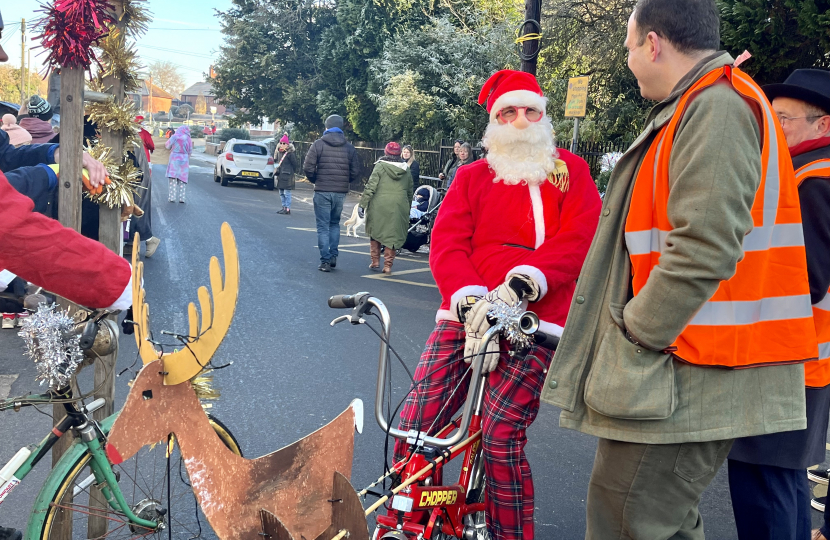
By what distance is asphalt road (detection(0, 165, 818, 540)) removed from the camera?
4016 millimetres

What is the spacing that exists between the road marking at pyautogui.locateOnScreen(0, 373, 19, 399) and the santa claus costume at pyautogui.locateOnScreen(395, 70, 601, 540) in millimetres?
3394

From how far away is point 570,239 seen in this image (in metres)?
2.93

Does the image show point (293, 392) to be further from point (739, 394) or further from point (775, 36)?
point (775, 36)

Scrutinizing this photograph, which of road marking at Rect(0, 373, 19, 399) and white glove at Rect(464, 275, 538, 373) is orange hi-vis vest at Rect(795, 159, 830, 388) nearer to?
white glove at Rect(464, 275, 538, 373)


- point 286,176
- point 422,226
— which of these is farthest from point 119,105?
point 286,176

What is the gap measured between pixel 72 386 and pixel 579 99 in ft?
27.6

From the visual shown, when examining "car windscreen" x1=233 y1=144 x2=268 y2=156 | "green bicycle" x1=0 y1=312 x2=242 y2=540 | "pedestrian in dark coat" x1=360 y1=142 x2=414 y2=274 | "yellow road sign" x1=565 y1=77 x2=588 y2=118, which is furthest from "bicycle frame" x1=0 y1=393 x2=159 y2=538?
"car windscreen" x1=233 y1=144 x2=268 y2=156

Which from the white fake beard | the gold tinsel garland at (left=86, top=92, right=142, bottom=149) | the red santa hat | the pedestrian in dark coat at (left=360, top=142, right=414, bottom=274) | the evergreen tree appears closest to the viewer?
the gold tinsel garland at (left=86, top=92, right=142, bottom=149)

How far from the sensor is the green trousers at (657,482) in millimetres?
1997

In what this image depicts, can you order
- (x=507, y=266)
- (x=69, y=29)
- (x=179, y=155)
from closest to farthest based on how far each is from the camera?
(x=69, y=29) < (x=507, y=266) < (x=179, y=155)

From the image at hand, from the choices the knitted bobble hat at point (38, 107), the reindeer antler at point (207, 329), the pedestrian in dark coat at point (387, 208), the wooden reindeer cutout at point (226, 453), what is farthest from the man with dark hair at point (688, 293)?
the pedestrian in dark coat at point (387, 208)

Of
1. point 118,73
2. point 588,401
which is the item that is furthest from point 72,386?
point 588,401

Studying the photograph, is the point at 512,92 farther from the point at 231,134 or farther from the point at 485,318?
the point at 231,134

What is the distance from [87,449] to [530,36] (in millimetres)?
6400
